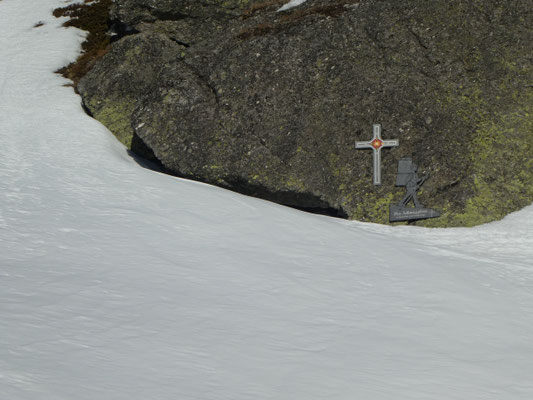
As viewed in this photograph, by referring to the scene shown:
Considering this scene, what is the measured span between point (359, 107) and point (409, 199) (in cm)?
252

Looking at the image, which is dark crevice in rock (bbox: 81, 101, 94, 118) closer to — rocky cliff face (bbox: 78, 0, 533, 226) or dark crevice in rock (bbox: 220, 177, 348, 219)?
rocky cliff face (bbox: 78, 0, 533, 226)

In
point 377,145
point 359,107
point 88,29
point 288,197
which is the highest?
point 88,29

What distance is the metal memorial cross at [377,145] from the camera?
11719mm

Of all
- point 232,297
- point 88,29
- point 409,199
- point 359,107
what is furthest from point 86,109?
point 232,297

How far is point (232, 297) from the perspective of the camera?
6.22 metres

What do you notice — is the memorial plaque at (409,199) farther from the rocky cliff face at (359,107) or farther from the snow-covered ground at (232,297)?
the snow-covered ground at (232,297)

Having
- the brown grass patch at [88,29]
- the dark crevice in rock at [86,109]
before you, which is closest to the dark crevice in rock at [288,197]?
the dark crevice in rock at [86,109]

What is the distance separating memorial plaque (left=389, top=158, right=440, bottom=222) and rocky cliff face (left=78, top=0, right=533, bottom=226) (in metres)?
0.19

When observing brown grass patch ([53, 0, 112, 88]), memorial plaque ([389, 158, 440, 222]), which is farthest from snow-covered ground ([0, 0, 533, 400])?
brown grass patch ([53, 0, 112, 88])

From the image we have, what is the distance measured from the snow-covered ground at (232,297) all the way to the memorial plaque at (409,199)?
0.48 metres

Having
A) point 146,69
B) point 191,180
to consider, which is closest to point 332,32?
point 191,180

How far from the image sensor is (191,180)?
12609 millimetres

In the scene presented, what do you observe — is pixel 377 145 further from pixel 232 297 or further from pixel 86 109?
pixel 86 109

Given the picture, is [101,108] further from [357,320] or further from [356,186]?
[357,320]
